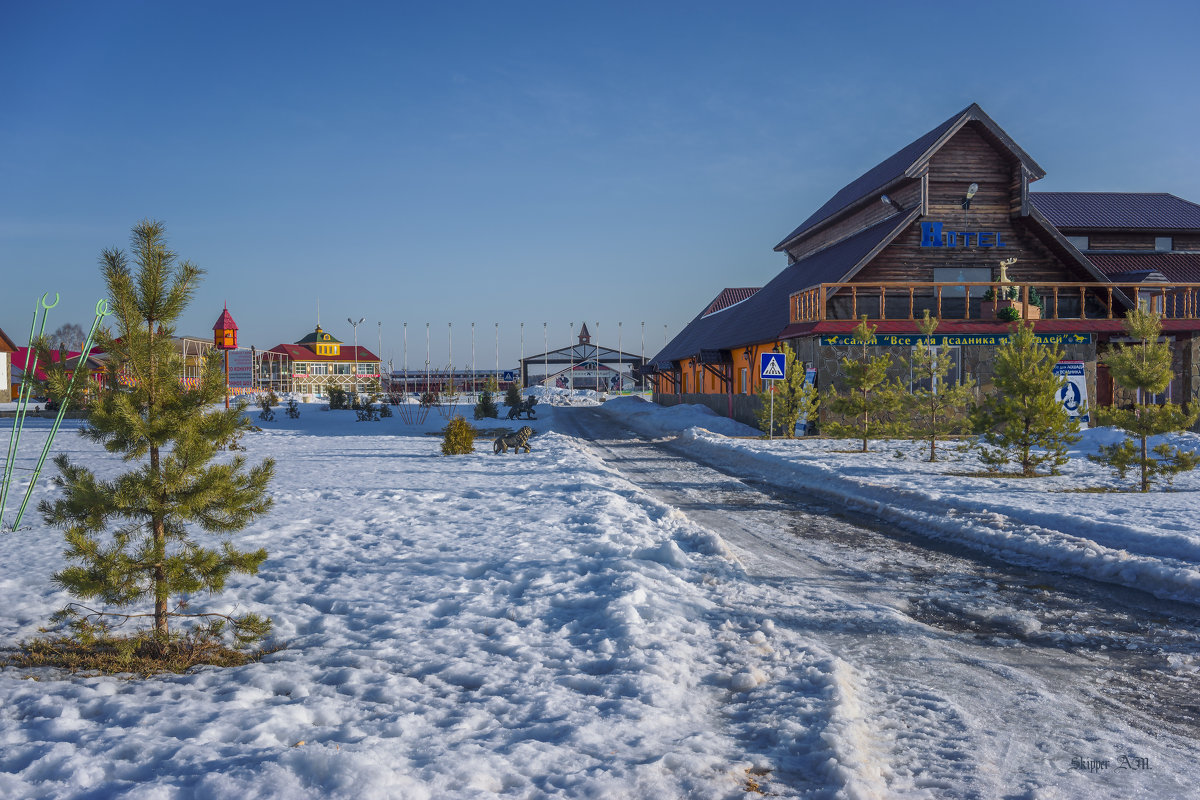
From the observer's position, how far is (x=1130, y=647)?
526cm

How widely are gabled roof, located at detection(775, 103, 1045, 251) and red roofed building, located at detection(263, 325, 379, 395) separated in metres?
74.8

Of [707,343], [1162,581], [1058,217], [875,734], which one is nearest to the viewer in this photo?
[875,734]

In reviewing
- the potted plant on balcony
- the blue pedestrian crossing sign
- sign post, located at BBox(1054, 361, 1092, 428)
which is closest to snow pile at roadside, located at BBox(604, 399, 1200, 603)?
the blue pedestrian crossing sign

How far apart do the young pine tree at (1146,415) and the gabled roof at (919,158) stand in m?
13.9

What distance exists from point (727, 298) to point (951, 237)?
26.1 metres

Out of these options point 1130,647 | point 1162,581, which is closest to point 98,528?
point 1130,647

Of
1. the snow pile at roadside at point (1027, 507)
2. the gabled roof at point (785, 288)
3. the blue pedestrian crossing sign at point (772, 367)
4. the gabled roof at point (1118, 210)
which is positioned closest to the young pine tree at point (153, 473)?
the snow pile at roadside at point (1027, 507)

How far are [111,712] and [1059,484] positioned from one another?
13.9 meters

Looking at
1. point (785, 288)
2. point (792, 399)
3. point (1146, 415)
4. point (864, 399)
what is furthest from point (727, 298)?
point (1146, 415)

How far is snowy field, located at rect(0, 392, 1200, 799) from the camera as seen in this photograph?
132 inches

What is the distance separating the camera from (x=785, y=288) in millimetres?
31797

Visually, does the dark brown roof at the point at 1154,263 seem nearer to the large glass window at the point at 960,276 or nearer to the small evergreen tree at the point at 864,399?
the large glass window at the point at 960,276

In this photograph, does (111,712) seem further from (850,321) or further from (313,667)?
(850,321)

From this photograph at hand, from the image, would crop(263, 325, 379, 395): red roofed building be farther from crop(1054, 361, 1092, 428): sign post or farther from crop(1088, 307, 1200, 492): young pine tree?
crop(1088, 307, 1200, 492): young pine tree
